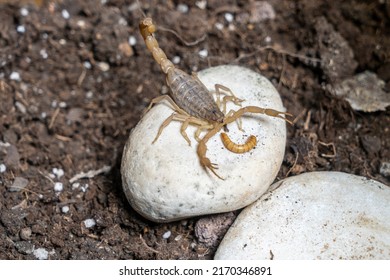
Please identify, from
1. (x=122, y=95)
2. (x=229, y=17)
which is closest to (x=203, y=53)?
(x=229, y=17)

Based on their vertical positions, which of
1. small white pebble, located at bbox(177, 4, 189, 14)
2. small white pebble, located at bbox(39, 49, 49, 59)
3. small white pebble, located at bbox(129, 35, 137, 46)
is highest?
small white pebble, located at bbox(177, 4, 189, 14)

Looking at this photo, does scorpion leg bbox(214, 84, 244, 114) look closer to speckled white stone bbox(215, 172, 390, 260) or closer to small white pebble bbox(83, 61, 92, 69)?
speckled white stone bbox(215, 172, 390, 260)

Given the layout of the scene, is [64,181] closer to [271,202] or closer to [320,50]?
[271,202]

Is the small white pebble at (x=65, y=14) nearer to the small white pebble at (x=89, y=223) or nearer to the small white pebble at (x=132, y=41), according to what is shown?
the small white pebble at (x=132, y=41)

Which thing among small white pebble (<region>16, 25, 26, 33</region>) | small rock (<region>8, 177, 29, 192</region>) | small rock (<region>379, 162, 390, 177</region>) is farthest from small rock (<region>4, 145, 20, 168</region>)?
small rock (<region>379, 162, 390, 177</region>)

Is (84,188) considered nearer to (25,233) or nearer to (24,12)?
(25,233)
